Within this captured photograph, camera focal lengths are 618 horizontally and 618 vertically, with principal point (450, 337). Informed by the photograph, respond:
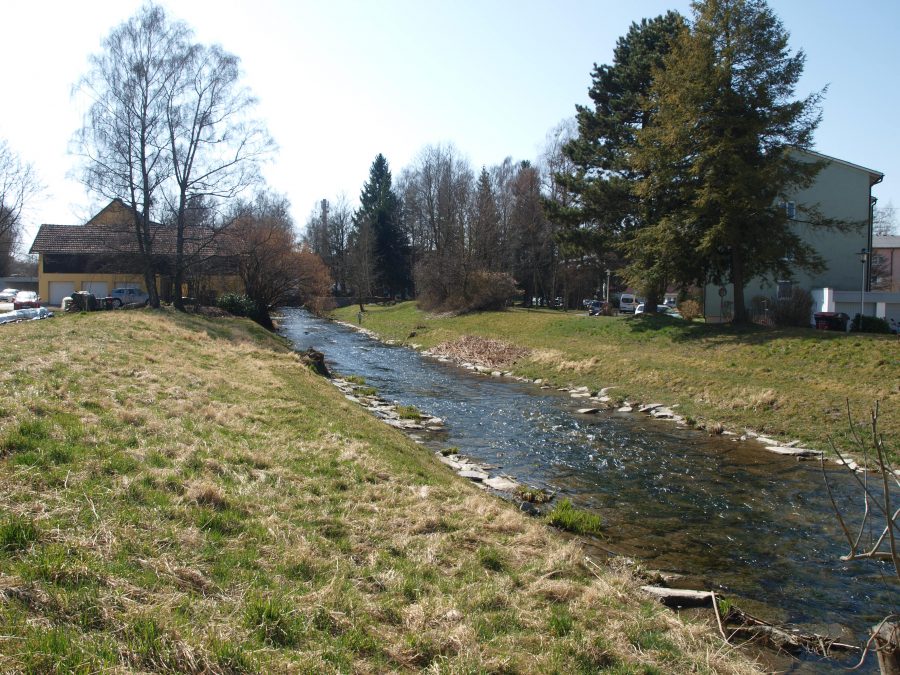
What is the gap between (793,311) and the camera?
30469 millimetres

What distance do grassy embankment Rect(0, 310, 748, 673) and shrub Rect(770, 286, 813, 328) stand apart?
26852 mm

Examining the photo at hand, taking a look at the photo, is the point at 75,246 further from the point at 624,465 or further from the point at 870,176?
the point at 870,176

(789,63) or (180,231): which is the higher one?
(789,63)

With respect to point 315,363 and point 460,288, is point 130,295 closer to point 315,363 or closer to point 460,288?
point 460,288

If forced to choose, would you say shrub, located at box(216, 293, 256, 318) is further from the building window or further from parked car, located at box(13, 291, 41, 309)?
the building window

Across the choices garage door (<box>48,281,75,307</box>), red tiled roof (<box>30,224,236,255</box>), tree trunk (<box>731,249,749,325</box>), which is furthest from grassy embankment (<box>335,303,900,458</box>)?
garage door (<box>48,281,75,307</box>)

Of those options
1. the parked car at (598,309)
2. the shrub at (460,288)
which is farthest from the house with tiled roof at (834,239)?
the shrub at (460,288)

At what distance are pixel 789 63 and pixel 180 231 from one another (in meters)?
30.7

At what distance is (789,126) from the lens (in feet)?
87.5

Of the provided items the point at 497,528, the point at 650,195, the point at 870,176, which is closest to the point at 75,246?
the point at 650,195

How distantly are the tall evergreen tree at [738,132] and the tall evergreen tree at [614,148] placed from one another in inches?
178

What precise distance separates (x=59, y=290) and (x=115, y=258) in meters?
18.1

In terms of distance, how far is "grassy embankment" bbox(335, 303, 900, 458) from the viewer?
16.3 metres

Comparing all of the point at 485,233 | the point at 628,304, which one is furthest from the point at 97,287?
the point at 628,304
